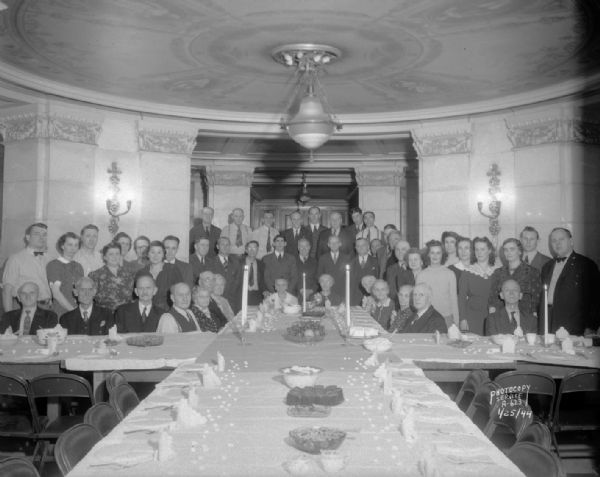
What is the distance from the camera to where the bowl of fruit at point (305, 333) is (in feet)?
13.6

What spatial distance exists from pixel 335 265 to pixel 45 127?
4.37 meters

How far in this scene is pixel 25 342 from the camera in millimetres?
4711

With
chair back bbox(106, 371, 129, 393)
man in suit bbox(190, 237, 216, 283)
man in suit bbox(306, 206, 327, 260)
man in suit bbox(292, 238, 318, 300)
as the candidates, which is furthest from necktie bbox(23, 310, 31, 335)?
man in suit bbox(306, 206, 327, 260)

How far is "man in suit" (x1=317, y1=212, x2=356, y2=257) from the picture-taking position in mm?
9109

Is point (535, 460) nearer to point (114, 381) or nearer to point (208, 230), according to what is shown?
point (114, 381)

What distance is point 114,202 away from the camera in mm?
8750

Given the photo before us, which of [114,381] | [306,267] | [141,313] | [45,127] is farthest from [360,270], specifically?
[114,381]

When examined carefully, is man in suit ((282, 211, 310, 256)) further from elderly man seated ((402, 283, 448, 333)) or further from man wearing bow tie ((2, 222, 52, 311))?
elderly man seated ((402, 283, 448, 333))

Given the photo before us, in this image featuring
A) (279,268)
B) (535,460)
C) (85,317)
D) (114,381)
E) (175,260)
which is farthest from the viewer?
(279,268)

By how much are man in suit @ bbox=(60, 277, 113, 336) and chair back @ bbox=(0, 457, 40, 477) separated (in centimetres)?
358

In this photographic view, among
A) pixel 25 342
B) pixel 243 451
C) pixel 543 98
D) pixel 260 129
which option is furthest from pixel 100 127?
pixel 243 451

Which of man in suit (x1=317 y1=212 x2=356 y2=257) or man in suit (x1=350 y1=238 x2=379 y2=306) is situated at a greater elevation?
man in suit (x1=317 y1=212 x2=356 y2=257)

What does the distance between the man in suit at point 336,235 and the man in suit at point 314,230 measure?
0.80ft

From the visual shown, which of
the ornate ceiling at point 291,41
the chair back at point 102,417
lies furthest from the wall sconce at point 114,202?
the chair back at point 102,417
